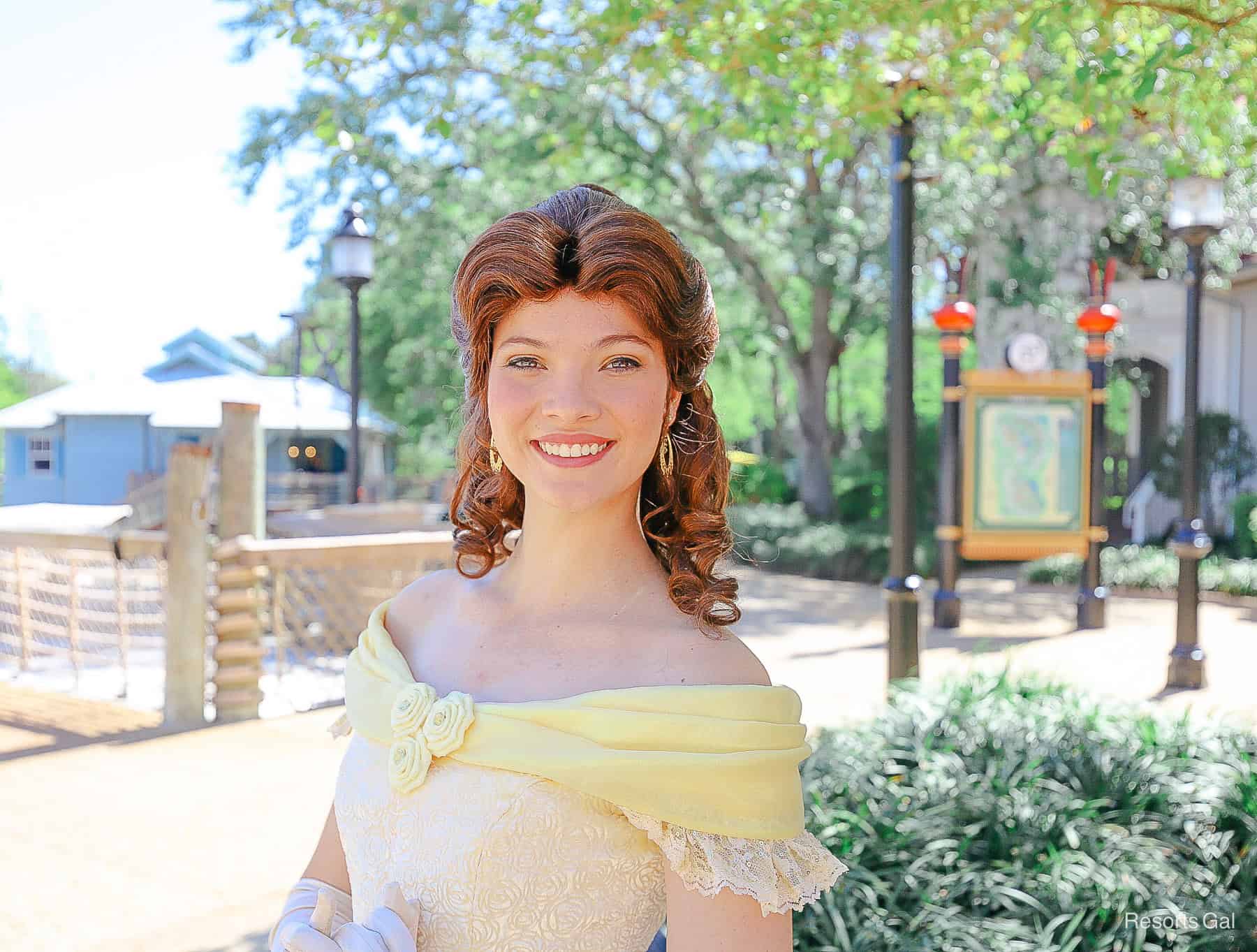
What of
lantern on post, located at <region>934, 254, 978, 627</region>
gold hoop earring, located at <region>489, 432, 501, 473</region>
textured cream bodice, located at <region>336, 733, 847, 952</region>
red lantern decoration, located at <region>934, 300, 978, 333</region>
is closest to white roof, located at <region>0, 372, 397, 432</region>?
lantern on post, located at <region>934, 254, 978, 627</region>

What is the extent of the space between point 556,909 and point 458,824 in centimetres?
17

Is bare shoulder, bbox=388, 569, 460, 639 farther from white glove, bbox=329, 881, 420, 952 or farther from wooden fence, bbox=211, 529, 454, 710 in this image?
wooden fence, bbox=211, 529, 454, 710

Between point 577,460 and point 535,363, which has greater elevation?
point 535,363

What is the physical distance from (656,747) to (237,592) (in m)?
5.58

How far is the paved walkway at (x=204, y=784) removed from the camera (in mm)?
3738

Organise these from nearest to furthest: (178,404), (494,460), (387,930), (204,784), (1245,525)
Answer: (387,930), (494,460), (204,784), (1245,525), (178,404)

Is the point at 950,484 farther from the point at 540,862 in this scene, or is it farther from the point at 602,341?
the point at 540,862

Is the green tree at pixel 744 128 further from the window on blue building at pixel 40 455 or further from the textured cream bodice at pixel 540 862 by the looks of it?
the window on blue building at pixel 40 455

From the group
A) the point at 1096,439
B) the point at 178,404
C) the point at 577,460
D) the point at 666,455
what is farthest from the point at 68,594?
the point at 178,404

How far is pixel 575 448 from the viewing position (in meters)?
1.49

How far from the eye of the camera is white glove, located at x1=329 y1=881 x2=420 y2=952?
1.33 metres

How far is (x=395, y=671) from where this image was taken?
5.20ft

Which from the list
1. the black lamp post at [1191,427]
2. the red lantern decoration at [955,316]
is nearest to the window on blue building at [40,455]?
the red lantern decoration at [955,316]

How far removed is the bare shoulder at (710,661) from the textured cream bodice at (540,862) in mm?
191
